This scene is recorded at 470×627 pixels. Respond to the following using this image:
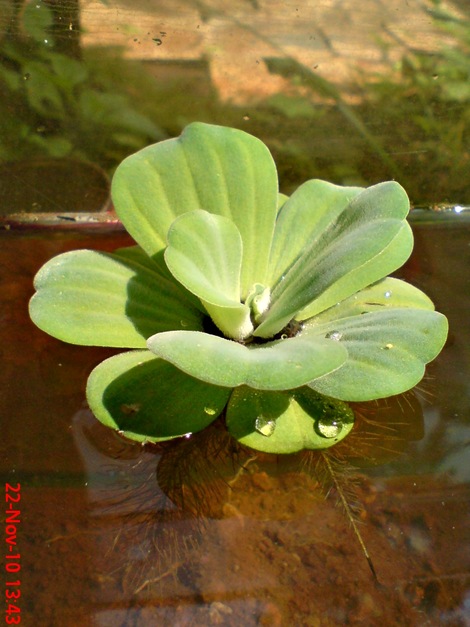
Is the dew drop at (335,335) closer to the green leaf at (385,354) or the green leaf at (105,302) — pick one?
the green leaf at (385,354)

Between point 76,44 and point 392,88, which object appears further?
point 392,88

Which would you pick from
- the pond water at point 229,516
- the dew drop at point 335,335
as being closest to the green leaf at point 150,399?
the pond water at point 229,516

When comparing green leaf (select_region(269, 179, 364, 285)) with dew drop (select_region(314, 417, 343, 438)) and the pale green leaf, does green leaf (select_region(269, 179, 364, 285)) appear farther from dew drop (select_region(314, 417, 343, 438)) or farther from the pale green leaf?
dew drop (select_region(314, 417, 343, 438))

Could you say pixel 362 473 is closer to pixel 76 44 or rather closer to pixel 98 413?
pixel 98 413

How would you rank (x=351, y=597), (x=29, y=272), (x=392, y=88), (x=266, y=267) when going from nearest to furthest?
(x=351, y=597) < (x=266, y=267) < (x=29, y=272) < (x=392, y=88)

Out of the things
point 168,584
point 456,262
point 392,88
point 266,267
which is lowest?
point 168,584

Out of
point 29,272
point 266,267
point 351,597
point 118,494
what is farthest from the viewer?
point 29,272

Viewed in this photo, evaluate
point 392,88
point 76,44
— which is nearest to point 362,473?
point 392,88
